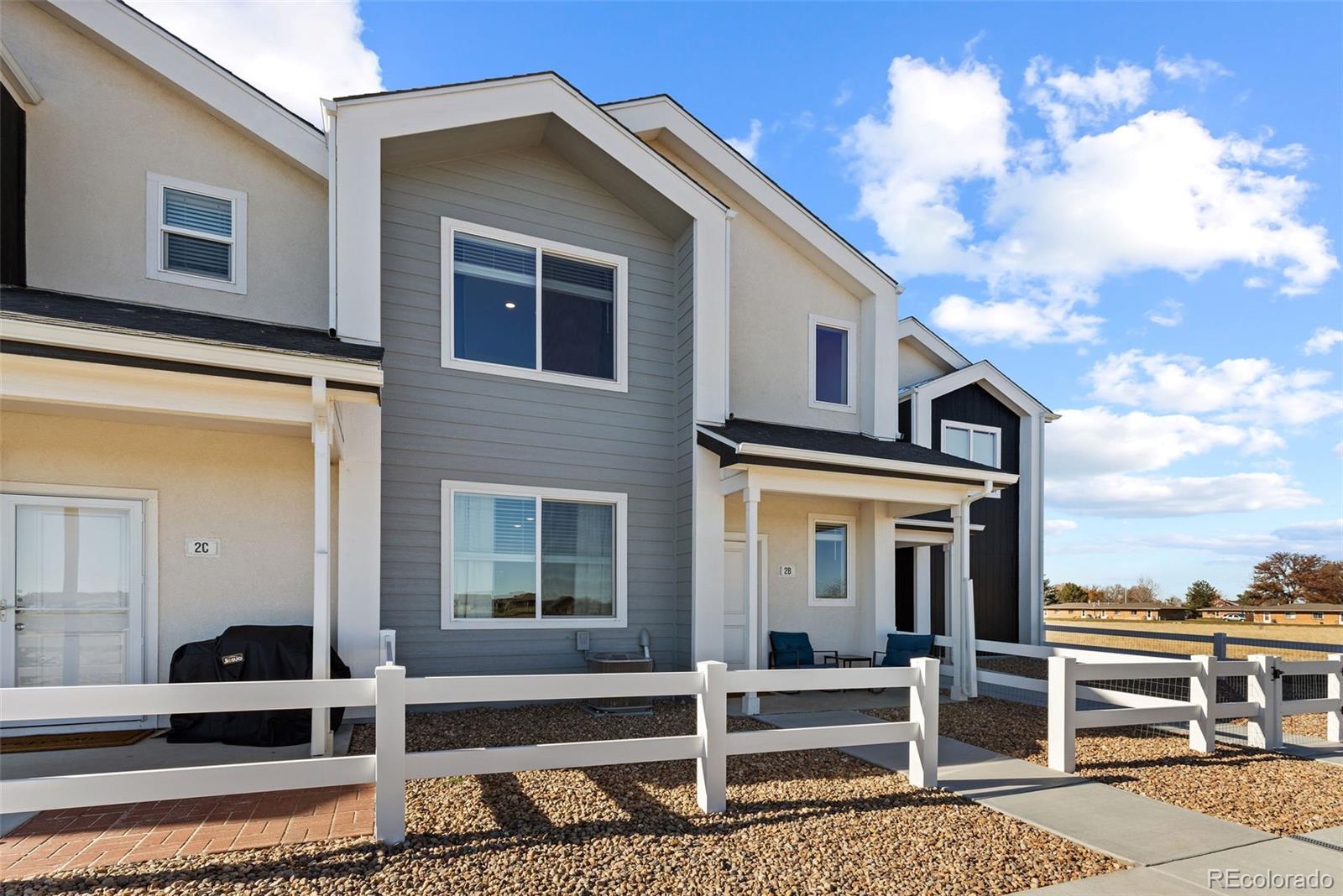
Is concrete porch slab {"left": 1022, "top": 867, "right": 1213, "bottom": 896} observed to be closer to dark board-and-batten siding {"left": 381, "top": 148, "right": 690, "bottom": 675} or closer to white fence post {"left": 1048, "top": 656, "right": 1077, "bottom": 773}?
white fence post {"left": 1048, "top": 656, "right": 1077, "bottom": 773}

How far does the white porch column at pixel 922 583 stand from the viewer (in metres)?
14.4

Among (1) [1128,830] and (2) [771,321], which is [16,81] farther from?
(1) [1128,830]

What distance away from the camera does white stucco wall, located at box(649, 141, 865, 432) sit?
34.1ft

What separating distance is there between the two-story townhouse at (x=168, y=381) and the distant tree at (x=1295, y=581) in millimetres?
37235

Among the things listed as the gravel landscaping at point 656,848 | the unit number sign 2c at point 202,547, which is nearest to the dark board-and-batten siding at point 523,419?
the unit number sign 2c at point 202,547

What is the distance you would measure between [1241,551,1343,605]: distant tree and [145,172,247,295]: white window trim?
38.0 m

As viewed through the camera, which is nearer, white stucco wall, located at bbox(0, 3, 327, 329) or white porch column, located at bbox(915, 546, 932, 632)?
white stucco wall, located at bbox(0, 3, 327, 329)

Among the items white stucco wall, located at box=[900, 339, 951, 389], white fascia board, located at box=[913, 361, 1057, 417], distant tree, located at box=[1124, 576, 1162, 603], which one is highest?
white stucco wall, located at box=[900, 339, 951, 389]

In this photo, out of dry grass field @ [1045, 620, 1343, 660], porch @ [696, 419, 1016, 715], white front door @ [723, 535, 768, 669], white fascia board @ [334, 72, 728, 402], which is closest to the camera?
white fascia board @ [334, 72, 728, 402]

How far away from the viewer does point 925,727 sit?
5.37m

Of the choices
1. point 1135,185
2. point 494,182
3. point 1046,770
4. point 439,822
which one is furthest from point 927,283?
point 439,822

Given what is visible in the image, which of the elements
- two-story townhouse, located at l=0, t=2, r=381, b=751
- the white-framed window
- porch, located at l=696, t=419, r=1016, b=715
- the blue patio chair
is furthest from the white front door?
the white-framed window

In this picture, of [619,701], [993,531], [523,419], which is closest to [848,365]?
[523,419]

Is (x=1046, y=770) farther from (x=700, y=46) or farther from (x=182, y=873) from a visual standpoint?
(x=700, y=46)
